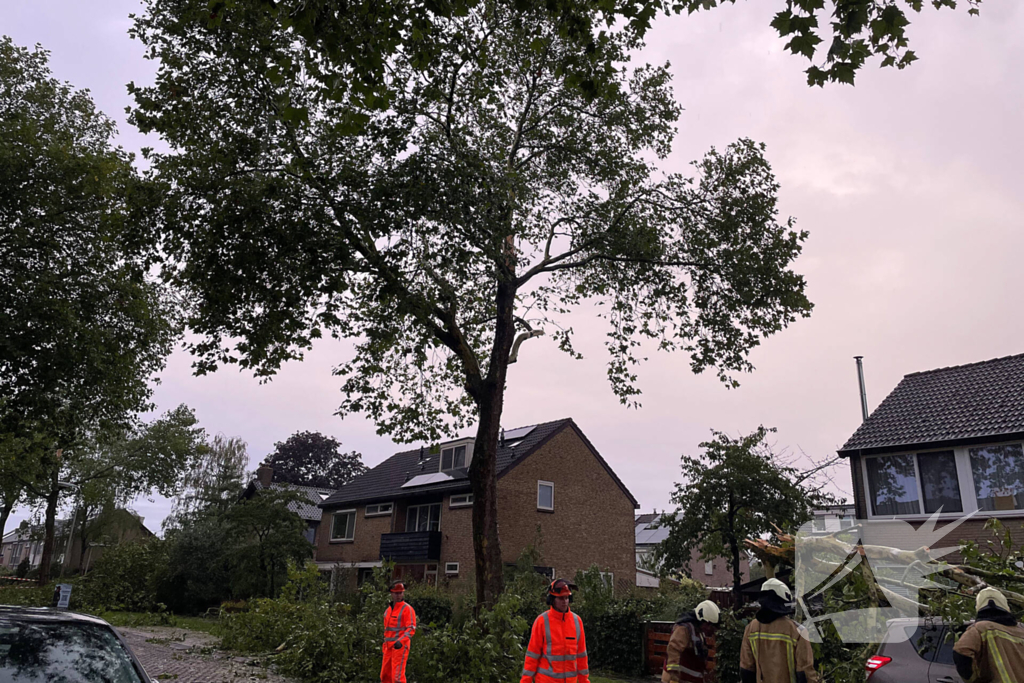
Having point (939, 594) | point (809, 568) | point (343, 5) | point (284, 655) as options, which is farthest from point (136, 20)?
point (939, 594)

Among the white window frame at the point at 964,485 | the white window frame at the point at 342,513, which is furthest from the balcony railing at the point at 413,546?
the white window frame at the point at 964,485

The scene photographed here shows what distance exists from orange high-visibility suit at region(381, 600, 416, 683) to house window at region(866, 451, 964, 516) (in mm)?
16170

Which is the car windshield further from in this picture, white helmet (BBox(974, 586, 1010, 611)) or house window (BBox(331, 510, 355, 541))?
house window (BBox(331, 510, 355, 541))

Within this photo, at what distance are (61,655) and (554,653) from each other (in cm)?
454

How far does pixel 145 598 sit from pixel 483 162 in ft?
→ 90.8

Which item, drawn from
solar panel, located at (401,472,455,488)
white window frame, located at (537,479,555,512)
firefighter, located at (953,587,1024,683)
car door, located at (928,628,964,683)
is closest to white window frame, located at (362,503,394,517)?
solar panel, located at (401,472,455,488)

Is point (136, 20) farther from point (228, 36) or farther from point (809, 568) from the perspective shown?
point (809, 568)

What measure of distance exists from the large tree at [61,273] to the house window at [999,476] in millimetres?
21601

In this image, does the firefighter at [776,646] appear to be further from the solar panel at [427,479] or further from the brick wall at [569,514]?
the solar panel at [427,479]

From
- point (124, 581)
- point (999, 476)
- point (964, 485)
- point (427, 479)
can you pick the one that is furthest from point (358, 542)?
point (999, 476)

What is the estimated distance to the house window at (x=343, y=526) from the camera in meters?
36.6

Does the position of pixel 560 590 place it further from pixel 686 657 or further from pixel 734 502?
pixel 734 502

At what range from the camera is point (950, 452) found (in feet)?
67.9

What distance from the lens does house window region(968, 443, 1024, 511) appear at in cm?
1916
